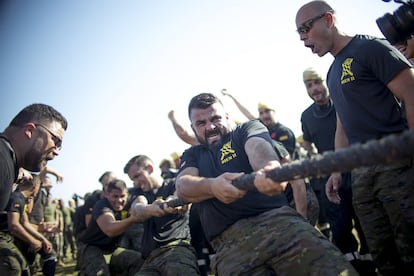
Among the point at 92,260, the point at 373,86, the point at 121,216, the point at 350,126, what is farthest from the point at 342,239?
the point at 92,260

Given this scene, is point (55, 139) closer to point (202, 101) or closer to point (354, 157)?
point (202, 101)

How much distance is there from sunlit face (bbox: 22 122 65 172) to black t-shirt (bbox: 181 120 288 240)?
1.27 metres

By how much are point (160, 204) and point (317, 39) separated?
233 cm

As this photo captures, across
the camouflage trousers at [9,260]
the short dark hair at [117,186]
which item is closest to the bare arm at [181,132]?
the short dark hair at [117,186]

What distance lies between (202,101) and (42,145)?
154 cm

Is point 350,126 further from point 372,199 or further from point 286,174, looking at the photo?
point 286,174

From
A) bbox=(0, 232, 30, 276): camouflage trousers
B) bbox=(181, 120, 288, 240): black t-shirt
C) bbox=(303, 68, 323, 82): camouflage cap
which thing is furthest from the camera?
bbox=(303, 68, 323, 82): camouflage cap

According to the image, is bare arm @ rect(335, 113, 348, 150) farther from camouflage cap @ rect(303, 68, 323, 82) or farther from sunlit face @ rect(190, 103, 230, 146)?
camouflage cap @ rect(303, 68, 323, 82)

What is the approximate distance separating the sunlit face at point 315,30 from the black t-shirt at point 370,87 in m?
0.22

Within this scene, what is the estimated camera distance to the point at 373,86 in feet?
7.66

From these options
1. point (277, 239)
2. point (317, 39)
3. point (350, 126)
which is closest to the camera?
point (277, 239)

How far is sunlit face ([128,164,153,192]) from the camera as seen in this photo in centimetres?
464

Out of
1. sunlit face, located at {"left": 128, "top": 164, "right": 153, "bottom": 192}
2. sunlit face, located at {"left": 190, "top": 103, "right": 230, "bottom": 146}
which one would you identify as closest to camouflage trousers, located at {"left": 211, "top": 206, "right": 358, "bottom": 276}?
sunlit face, located at {"left": 190, "top": 103, "right": 230, "bottom": 146}

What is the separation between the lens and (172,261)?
3.48 metres
